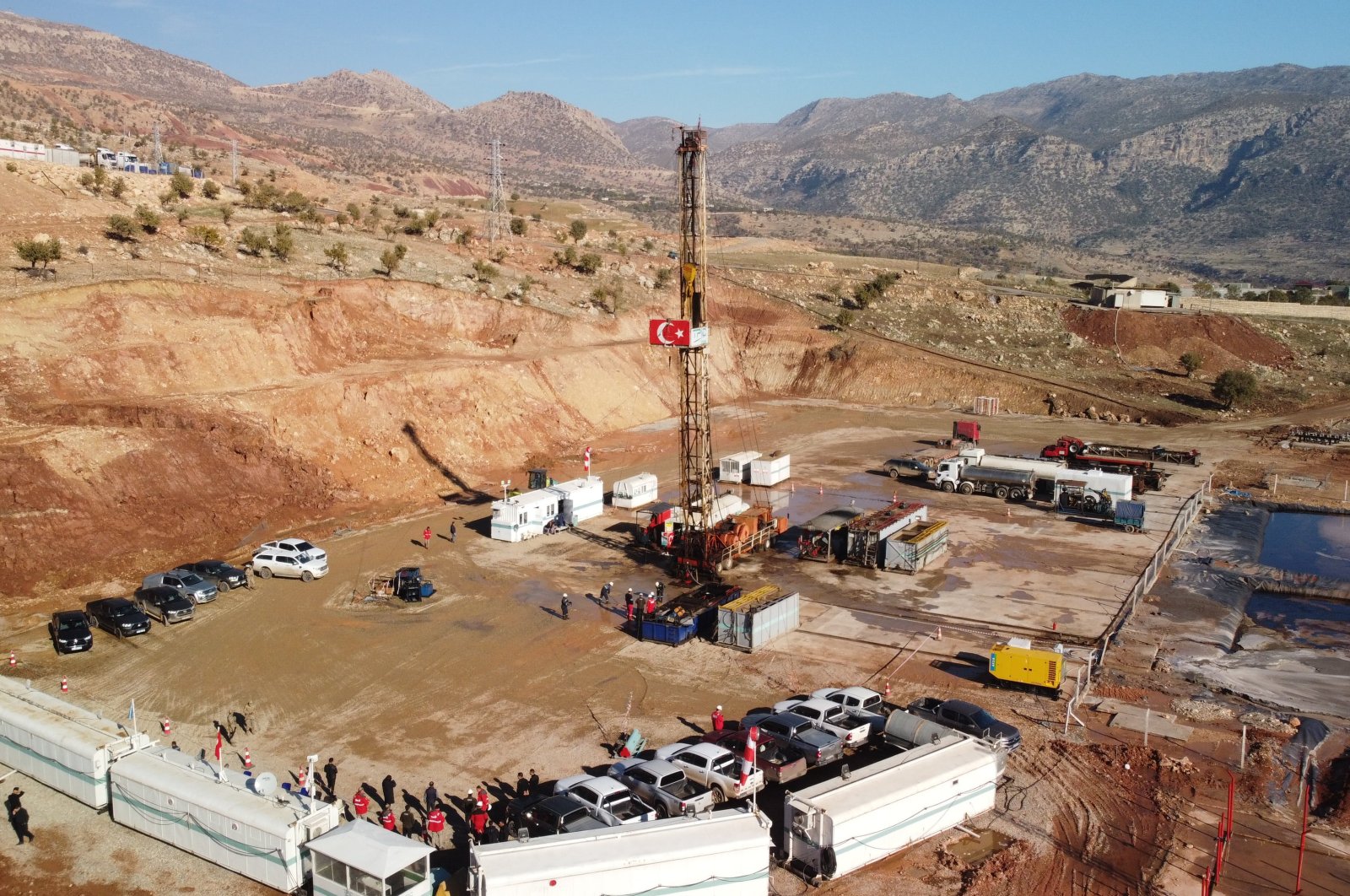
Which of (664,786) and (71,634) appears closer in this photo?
(664,786)

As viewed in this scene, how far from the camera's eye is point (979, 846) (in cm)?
1861

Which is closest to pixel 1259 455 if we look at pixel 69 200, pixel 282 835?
pixel 282 835

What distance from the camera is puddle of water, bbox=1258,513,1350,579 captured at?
37.1m

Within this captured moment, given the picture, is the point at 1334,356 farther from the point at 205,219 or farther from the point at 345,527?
the point at 205,219

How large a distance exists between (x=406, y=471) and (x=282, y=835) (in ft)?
98.3

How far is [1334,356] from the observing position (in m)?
78.8

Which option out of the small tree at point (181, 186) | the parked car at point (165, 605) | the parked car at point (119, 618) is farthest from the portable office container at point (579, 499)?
the small tree at point (181, 186)

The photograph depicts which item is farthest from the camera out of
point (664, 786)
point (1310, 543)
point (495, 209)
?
point (495, 209)

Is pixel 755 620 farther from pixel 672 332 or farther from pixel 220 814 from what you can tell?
pixel 220 814

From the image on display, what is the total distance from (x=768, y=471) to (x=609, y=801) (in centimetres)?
3050

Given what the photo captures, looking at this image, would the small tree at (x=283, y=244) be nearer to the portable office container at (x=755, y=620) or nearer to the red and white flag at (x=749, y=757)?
the portable office container at (x=755, y=620)

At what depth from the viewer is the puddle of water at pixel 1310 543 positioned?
37.1m

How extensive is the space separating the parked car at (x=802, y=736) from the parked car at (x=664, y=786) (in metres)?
2.29

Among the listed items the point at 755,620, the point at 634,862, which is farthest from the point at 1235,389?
the point at 634,862
